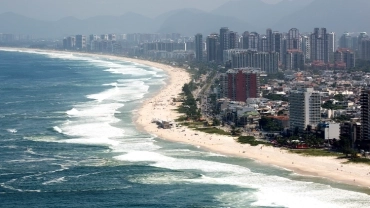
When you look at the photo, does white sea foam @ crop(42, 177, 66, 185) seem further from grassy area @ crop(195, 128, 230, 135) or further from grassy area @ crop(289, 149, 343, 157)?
grassy area @ crop(195, 128, 230, 135)

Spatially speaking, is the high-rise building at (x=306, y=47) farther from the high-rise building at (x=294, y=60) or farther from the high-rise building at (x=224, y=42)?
the high-rise building at (x=294, y=60)

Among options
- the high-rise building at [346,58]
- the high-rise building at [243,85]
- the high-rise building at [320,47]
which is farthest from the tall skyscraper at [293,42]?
the high-rise building at [243,85]

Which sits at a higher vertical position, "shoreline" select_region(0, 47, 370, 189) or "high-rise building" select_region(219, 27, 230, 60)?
"high-rise building" select_region(219, 27, 230, 60)

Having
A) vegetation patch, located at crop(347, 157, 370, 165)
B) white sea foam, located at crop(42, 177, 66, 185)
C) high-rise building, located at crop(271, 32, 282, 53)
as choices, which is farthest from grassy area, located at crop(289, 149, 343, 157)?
high-rise building, located at crop(271, 32, 282, 53)

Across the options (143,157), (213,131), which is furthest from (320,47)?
(143,157)

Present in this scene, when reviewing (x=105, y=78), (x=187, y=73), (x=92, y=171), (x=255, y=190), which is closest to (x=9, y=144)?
(x=92, y=171)

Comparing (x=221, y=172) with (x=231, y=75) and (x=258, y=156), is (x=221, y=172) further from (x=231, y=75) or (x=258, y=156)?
(x=231, y=75)

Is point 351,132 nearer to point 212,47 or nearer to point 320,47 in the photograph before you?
point 320,47
